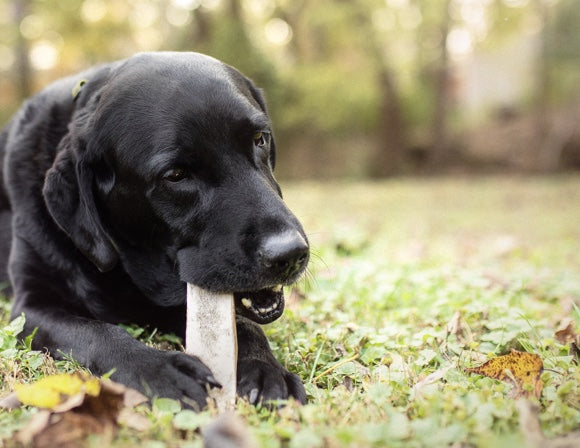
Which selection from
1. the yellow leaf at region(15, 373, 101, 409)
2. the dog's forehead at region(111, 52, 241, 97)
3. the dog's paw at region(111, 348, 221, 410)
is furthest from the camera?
the dog's forehead at region(111, 52, 241, 97)

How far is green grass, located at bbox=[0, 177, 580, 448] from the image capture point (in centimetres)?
166

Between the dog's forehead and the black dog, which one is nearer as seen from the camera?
the black dog

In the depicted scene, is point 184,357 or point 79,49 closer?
point 184,357

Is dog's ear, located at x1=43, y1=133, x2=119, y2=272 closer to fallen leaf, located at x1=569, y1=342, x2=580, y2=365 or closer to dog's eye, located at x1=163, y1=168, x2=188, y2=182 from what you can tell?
dog's eye, located at x1=163, y1=168, x2=188, y2=182

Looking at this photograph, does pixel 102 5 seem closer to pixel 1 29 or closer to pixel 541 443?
pixel 1 29

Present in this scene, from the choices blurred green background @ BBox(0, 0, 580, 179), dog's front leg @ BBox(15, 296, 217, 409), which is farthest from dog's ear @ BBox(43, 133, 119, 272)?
blurred green background @ BBox(0, 0, 580, 179)

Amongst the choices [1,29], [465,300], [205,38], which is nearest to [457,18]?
[205,38]

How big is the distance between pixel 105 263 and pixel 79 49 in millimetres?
16400

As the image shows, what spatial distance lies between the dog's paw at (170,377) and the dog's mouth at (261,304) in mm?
350

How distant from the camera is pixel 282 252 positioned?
2.12 m

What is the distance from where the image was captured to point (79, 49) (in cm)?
1720

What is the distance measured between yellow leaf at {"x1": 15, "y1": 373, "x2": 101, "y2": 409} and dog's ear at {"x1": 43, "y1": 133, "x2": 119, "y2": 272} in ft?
2.63

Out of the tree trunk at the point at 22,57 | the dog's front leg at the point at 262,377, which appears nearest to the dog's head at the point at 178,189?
the dog's front leg at the point at 262,377

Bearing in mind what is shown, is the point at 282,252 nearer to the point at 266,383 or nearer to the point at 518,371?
the point at 266,383
